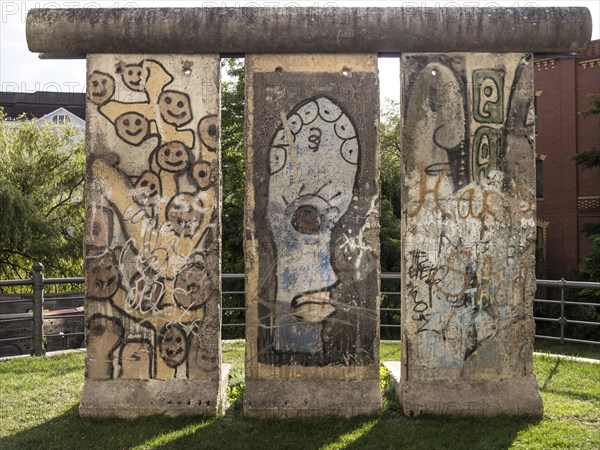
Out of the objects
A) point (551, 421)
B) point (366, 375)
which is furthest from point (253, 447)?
point (551, 421)

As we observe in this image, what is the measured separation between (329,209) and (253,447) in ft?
6.78

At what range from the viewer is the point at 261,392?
216 inches

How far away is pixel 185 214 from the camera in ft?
18.1

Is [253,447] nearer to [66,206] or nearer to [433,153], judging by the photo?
[433,153]

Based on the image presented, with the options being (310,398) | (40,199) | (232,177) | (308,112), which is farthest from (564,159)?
(310,398)

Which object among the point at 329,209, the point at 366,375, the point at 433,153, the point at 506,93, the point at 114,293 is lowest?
the point at 366,375

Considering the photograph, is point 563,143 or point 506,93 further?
point 563,143

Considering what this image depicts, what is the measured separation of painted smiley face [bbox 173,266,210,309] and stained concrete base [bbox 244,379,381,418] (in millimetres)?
857

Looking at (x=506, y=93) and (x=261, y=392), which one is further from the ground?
(x=506, y=93)

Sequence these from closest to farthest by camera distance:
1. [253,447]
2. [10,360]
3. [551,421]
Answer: [253,447]
[551,421]
[10,360]

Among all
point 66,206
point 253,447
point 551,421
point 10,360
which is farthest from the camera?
point 66,206

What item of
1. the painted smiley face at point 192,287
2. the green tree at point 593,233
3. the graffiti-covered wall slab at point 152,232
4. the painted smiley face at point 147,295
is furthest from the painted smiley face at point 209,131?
the green tree at point 593,233

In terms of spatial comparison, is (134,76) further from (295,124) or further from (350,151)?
(350,151)

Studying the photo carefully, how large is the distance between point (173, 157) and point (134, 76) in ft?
2.63
